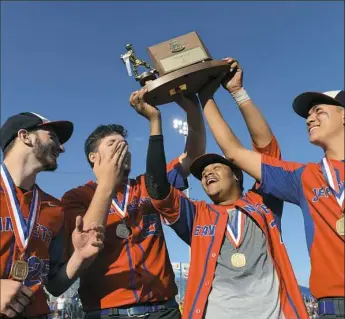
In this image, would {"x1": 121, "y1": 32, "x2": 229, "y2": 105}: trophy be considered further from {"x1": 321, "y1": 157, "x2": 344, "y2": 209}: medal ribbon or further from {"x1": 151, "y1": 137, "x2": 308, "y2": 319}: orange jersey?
{"x1": 321, "y1": 157, "x2": 344, "y2": 209}: medal ribbon

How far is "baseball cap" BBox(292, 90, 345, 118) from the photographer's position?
2.89 meters

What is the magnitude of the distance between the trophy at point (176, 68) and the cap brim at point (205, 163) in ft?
2.17

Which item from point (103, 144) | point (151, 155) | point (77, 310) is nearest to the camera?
point (151, 155)

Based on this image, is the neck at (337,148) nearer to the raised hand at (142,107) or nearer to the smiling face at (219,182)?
the smiling face at (219,182)

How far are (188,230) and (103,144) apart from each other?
1.17 metres

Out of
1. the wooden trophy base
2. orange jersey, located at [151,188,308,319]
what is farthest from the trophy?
orange jersey, located at [151,188,308,319]

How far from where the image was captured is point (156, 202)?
357 centimetres

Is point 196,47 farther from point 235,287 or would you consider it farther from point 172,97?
point 235,287

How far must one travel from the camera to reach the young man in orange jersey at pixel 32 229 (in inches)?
114

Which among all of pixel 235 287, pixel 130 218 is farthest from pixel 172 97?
pixel 235 287

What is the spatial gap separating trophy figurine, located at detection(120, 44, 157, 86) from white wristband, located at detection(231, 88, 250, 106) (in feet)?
2.45

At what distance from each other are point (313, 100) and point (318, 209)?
841 mm

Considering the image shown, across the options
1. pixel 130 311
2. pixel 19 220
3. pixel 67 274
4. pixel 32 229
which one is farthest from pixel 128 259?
pixel 19 220

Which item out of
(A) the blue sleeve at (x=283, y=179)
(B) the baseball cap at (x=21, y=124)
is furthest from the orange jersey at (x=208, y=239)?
(B) the baseball cap at (x=21, y=124)
